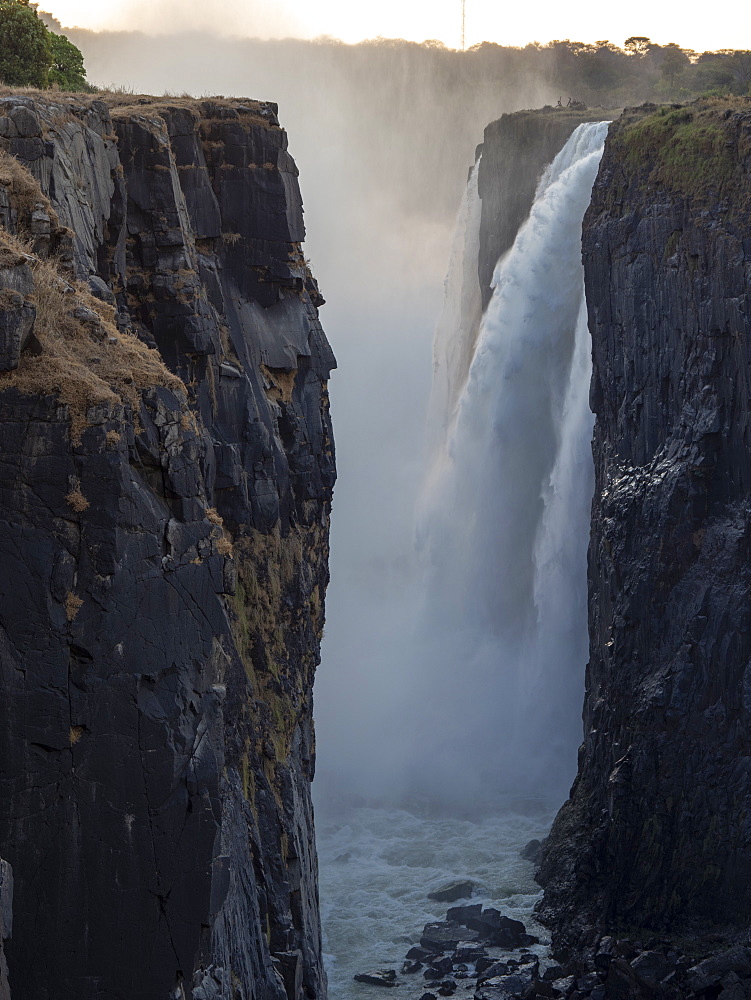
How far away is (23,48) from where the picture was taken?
3572 centimetres

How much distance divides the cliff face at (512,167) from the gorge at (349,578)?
0.26 metres

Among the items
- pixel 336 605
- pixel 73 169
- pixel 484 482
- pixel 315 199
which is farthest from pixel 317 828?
pixel 315 199

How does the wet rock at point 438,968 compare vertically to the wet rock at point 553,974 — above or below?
above

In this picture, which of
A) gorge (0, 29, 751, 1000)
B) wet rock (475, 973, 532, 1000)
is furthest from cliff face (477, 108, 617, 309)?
wet rock (475, 973, 532, 1000)

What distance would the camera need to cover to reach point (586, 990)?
32.2 metres

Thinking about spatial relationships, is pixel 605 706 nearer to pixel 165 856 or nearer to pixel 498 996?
pixel 498 996

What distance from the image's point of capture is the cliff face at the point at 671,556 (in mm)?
35125

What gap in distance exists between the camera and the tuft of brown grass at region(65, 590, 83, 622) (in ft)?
49.2

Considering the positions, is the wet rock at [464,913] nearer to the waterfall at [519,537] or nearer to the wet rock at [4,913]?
the waterfall at [519,537]

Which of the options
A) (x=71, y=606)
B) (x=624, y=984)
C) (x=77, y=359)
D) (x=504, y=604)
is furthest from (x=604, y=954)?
(x=77, y=359)

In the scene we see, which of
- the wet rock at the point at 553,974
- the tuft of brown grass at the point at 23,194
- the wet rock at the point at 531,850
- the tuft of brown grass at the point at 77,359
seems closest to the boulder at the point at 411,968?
the wet rock at the point at 553,974

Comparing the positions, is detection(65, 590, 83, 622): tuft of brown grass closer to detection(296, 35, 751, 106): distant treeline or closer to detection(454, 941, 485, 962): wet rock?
detection(454, 941, 485, 962): wet rock

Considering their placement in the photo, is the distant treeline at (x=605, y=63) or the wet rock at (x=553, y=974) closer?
the wet rock at (x=553, y=974)

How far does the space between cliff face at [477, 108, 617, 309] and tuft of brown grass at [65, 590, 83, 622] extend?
4099 centimetres
